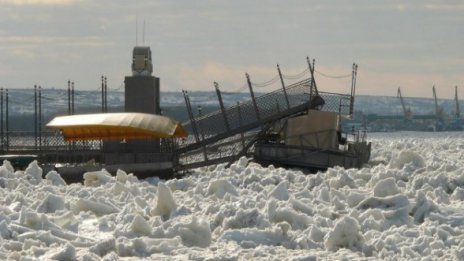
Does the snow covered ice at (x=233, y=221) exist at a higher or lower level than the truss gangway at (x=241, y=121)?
lower

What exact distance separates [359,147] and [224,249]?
1909cm

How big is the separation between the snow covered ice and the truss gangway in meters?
9.90

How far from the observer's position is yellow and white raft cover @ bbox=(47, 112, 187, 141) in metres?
30.5

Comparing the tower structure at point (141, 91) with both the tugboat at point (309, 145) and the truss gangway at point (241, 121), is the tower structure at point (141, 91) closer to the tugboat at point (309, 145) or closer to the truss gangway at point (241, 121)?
the truss gangway at point (241, 121)

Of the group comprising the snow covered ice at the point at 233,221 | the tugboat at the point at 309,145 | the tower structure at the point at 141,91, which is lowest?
the snow covered ice at the point at 233,221

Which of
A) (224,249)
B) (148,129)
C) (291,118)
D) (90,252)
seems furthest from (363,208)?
(291,118)

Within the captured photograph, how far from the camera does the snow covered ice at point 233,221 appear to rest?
1667 centimetres

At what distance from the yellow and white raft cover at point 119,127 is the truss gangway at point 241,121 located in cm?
185

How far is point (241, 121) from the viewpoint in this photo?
34281 millimetres

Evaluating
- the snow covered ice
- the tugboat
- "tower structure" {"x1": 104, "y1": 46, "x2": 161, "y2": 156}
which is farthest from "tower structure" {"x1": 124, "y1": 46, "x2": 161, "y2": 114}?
the snow covered ice

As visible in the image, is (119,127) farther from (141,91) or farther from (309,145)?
(309,145)

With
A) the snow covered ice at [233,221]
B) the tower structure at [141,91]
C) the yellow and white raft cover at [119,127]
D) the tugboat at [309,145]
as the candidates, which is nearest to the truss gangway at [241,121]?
the tugboat at [309,145]

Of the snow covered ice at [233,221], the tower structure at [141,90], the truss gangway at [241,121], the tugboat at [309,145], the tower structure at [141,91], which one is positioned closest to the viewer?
the snow covered ice at [233,221]

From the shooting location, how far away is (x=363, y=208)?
2011 cm
